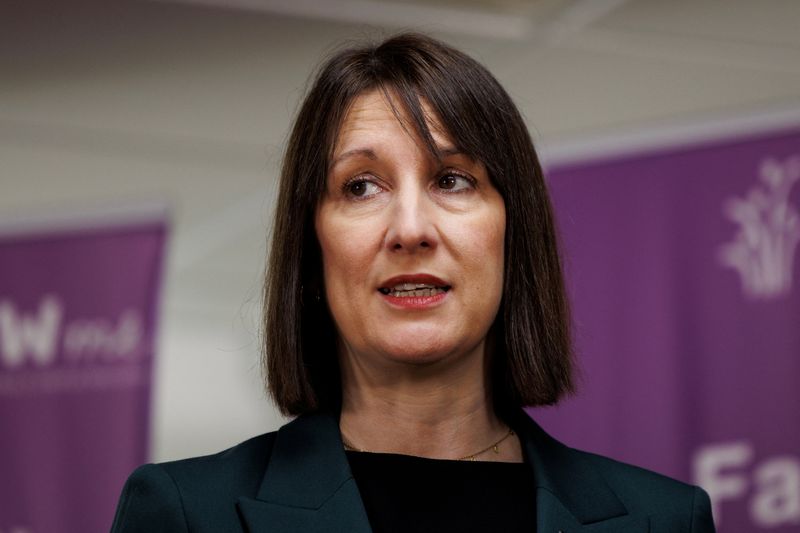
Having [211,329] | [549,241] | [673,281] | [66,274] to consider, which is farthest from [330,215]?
[211,329]

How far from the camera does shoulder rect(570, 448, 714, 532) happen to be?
162 centimetres

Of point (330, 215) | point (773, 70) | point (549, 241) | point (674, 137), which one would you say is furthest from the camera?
point (773, 70)

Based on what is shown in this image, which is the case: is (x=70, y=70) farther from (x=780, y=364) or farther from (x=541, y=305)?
(x=541, y=305)

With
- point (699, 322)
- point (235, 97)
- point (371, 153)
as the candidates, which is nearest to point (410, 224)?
point (371, 153)

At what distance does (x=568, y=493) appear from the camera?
1594 millimetres

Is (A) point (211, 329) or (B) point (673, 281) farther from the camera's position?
(A) point (211, 329)

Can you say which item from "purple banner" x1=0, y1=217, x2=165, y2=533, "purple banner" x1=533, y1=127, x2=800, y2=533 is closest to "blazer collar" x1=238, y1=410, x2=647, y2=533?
"purple banner" x1=533, y1=127, x2=800, y2=533

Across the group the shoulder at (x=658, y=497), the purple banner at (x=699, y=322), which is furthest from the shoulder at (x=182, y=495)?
the purple banner at (x=699, y=322)

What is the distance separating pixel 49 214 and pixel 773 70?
8.38 feet

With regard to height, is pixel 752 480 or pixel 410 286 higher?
pixel 410 286

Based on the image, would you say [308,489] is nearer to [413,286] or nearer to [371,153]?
[413,286]

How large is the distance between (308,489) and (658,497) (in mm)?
492

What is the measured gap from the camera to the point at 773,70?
4035 millimetres

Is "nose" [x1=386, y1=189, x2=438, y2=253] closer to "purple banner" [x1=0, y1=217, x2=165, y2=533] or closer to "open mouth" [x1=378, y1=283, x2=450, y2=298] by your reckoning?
"open mouth" [x1=378, y1=283, x2=450, y2=298]
